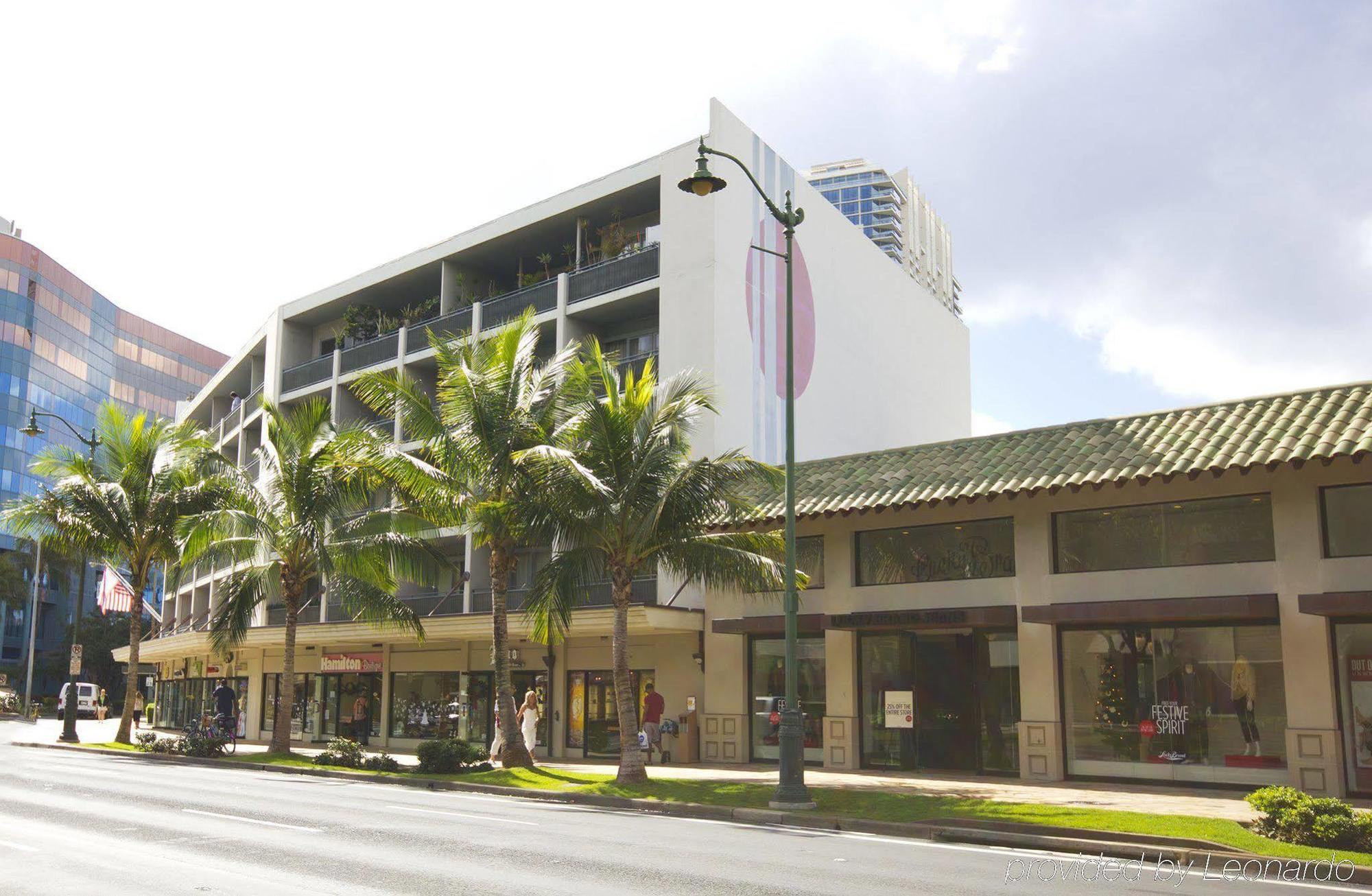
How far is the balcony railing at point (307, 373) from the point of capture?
40.2 meters

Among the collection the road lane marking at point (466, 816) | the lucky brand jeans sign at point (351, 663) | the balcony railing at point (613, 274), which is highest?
the balcony railing at point (613, 274)

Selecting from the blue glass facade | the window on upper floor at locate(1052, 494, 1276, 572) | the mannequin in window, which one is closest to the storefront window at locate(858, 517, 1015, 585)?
the window on upper floor at locate(1052, 494, 1276, 572)

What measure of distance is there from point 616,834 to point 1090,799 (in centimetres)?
756

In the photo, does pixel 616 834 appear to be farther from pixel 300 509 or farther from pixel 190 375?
pixel 190 375

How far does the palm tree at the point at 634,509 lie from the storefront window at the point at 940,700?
424 centimetres

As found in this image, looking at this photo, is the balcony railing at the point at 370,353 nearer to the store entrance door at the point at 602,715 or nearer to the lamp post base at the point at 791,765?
the store entrance door at the point at 602,715

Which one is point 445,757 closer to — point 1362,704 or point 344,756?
point 344,756

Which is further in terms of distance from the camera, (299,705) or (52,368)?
(52,368)

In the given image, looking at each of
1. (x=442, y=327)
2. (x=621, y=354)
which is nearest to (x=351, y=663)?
(x=442, y=327)

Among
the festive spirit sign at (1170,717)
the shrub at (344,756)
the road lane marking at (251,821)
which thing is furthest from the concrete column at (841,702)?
the road lane marking at (251,821)

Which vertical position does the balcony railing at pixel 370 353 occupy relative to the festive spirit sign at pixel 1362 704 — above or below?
above

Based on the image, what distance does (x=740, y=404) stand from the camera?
2972 centimetres

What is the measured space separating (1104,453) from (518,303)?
733 inches

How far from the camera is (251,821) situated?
46.1 feet
